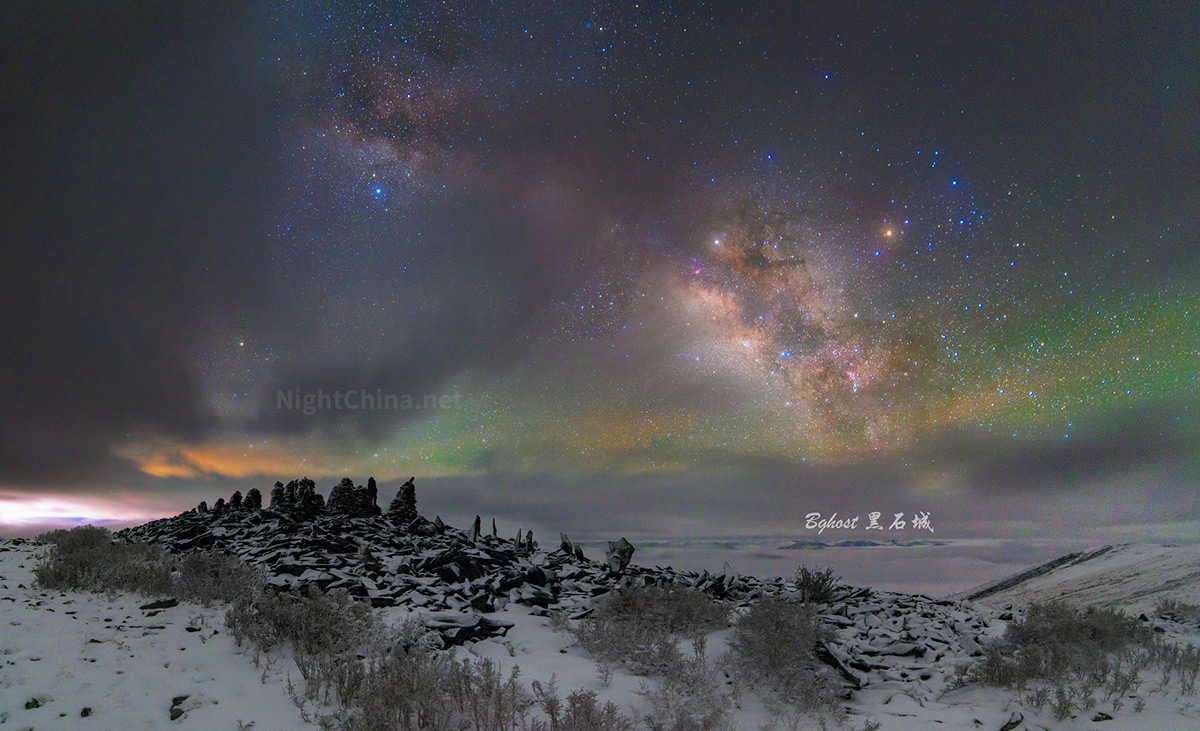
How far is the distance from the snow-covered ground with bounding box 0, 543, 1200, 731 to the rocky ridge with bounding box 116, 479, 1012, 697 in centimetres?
90

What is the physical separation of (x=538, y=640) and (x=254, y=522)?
611 inches

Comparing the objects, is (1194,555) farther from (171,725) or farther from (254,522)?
(254,522)

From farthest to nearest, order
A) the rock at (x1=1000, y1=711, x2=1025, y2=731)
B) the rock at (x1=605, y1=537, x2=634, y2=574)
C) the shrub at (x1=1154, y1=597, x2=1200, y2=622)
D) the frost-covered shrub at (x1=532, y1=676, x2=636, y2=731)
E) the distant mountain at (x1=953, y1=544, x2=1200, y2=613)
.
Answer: the rock at (x1=605, y1=537, x2=634, y2=574)
the distant mountain at (x1=953, y1=544, x2=1200, y2=613)
the shrub at (x1=1154, y1=597, x2=1200, y2=622)
the rock at (x1=1000, y1=711, x2=1025, y2=731)
the frost-covered shrub at (x1=532, y1=676, x2=636, y2=731)

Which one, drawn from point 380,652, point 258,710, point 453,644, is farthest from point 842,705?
point 258,710

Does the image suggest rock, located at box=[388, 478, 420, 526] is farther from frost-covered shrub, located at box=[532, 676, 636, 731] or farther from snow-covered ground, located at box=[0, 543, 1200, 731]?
frost-covered shrub, located at box=[532, 676, 636, 731]

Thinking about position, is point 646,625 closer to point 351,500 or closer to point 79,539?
point 351,500

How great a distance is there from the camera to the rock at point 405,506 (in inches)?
926

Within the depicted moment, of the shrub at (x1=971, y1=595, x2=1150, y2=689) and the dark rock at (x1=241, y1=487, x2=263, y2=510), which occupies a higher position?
the dark rock at (x1=241, y1=487, x2=263, y2=510)

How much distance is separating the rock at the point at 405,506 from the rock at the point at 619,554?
8973mm

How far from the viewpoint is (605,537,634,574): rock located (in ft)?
61.8

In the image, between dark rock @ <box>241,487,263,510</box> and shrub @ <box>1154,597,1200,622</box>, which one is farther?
dark rock @ <box>241,487,263,510</box>

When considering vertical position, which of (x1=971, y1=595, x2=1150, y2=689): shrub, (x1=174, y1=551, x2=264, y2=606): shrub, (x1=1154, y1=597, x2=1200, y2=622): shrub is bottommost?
(x1=1154, y1=597, x2=1200, y2=622): shrub

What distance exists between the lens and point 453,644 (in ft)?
31.4

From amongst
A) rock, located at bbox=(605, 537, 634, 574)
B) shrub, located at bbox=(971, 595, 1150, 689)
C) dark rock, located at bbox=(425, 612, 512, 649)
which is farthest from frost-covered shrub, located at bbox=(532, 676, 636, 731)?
rock, located at bbox=(605, 537, 634, 574)
